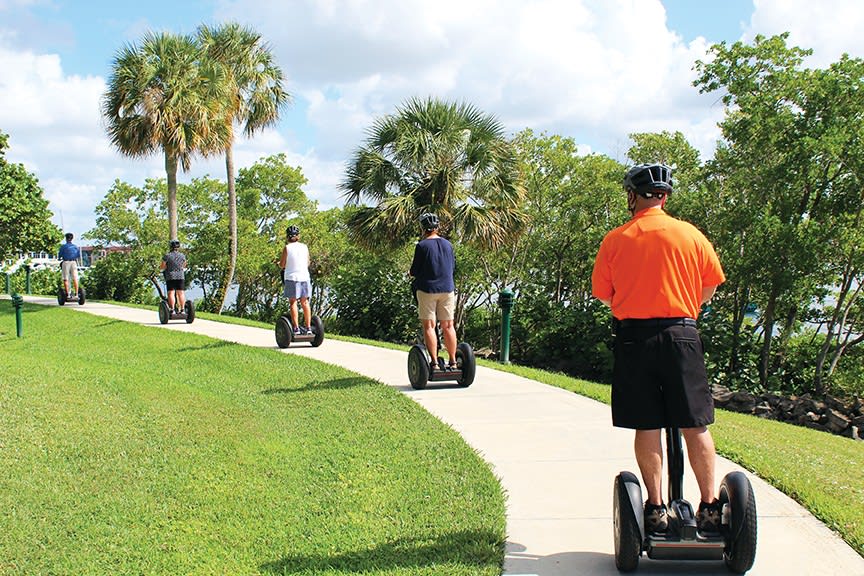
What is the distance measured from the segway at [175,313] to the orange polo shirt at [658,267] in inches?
558

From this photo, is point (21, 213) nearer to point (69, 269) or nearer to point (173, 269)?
point (69, 269)

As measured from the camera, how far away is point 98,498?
496 cm

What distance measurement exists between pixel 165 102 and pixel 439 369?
15.7 m

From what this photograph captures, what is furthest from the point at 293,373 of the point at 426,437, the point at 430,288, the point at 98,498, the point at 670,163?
the point at 670,163

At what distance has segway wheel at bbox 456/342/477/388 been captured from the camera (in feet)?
29.0

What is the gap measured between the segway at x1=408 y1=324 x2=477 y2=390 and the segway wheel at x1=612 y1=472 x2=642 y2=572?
488cm

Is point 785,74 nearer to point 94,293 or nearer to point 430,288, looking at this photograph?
point 430,288

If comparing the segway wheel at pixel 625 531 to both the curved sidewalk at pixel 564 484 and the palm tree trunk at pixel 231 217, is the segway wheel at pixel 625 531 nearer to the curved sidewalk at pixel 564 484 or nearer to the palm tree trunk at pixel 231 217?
the curved sidewalk at pixel 564 484

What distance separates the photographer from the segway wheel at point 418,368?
28.2 feet

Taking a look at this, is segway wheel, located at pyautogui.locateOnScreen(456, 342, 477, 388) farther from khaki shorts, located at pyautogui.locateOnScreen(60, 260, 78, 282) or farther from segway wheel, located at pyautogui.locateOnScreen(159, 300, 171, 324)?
khaki shorts, located at pyautogui.locateOnScreen(60, 260, 78, 282)

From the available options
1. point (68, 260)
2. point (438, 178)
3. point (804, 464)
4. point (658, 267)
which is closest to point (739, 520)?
point (658, 267)

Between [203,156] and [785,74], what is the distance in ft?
50.2

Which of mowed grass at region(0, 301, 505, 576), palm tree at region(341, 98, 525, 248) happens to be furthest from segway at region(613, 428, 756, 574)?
palm tree at region(341, 98, 525, 248)

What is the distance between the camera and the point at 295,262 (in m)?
11.8
